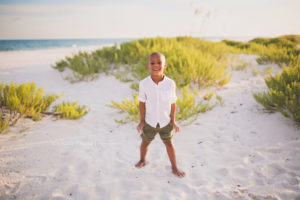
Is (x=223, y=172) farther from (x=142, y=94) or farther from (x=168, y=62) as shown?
(x=168, y=62)

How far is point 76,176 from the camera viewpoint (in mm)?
1824

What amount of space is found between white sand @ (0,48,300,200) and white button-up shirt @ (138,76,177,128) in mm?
723

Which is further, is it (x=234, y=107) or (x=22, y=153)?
Answer: (x=234, y=107)

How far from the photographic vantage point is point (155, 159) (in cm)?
212

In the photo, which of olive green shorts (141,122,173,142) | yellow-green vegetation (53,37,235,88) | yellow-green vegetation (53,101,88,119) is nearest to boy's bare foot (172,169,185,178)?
olive green shorts (141,122,173,142)

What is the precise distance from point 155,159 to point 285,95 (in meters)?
2.34

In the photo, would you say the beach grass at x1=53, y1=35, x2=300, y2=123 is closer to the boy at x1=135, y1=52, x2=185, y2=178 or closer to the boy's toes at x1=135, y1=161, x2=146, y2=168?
the boy's toes at x1=135, y1=161, x2=146, y2=168

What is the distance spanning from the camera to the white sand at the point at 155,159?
5.35 ft

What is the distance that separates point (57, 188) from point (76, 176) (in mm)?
204

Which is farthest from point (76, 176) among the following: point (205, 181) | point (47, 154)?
point (205, 181)

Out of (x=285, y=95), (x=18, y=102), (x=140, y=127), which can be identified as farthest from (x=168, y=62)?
(x=18, y=102)

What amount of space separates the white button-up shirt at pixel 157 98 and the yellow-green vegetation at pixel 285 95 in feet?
6.30

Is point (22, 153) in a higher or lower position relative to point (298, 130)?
lower

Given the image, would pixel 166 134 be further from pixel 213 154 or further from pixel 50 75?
pixel 50 75
